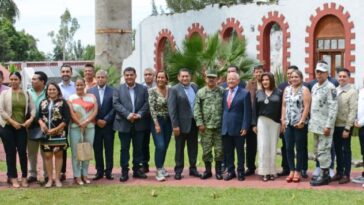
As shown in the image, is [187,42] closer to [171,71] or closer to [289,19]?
[171,71]

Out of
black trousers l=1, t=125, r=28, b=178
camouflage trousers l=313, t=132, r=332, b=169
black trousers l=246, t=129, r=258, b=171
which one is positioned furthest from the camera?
black trousers l=246, t=129, r=258, b=171

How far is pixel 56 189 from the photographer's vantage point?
9453mm

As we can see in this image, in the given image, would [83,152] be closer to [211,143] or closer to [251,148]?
[211,143]

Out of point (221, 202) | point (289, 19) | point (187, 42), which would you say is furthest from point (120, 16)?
point (221, 202)

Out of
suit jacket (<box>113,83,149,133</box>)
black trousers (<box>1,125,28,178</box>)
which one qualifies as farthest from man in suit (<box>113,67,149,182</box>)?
black trousers (<box>1,125,28,178</box>)

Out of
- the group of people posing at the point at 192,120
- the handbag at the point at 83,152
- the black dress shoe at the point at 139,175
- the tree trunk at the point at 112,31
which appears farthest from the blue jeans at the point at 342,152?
the tree trunk at the point at 112,31

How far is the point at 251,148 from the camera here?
34.0ft

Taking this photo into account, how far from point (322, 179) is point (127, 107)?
3104 mm

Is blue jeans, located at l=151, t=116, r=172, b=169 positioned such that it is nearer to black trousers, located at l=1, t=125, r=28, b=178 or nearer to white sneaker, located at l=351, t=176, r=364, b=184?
black trousers, located at l=1, t=125, r=28, b=178

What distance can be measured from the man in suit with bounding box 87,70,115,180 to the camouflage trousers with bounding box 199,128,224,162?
4.70ft

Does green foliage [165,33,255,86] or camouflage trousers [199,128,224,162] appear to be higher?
green foliage [165,33,255,86]

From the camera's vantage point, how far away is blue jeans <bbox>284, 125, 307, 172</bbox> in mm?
9555

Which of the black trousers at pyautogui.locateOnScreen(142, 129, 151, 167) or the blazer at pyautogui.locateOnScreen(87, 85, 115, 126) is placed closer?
the blazer at pyautogui.locateOnScreen(87, 85, 115, 126)

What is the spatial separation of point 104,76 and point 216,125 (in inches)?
74.8
